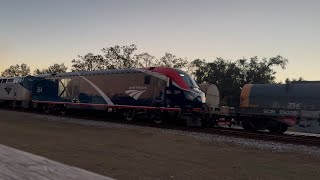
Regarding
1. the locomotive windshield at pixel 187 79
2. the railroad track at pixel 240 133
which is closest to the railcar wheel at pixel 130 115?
the railroad track at pixel 240 133

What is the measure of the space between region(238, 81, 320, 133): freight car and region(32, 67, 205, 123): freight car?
288 centimetres

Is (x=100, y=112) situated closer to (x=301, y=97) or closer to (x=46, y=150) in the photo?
(x=301, y=97)

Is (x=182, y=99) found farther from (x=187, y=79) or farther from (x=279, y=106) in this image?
(x=279, y=106)

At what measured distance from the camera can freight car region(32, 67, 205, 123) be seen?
23.8 metres

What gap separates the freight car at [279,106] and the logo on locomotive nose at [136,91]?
20.3ft

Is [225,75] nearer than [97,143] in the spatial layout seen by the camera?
No

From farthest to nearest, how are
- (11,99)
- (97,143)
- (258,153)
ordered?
(11,99) < (97,143) < (258,153)

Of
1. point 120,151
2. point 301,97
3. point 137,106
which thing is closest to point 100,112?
point 137,106

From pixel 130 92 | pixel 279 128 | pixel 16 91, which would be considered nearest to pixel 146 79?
pixel 130 92

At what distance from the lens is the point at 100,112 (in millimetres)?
29016

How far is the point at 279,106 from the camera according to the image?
22.4 m

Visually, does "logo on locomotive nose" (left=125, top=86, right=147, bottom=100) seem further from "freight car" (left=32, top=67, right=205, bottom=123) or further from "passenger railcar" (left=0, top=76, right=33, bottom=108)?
"passenger railcar" (left=0, top=76, right=33, bottom=108)

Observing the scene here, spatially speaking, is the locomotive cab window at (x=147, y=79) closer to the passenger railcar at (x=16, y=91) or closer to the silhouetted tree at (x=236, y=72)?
the passenger railcar at (x=16, y=91)

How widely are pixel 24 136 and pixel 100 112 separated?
47.0ft
